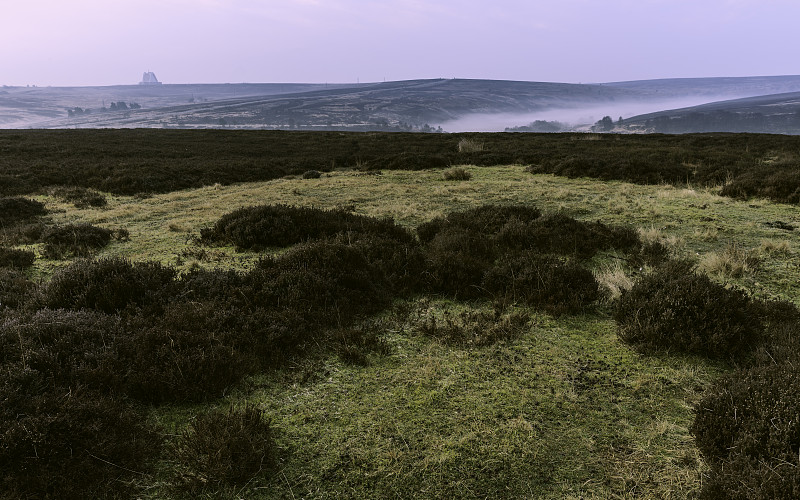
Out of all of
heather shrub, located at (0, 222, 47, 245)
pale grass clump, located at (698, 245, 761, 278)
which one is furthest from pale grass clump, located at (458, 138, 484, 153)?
heather shrub, located at (0, 222, 47, 245)

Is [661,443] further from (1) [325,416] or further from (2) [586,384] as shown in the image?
(1) [325,416]

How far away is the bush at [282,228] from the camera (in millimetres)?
8344

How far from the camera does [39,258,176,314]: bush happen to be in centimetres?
509

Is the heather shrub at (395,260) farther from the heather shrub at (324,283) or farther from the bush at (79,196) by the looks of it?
the bush at (79,196)

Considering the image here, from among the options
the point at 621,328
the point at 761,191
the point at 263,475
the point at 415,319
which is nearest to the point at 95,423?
the point at 263,475

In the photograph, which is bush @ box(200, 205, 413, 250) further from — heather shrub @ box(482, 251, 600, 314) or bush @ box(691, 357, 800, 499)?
bush @ box(691, 357, 800, 499)

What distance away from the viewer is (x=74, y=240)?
28.1 ft

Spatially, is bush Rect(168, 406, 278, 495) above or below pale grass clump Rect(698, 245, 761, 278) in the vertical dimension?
below

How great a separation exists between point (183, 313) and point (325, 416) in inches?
91.3

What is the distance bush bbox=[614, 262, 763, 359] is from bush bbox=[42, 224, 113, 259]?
31.6 ft

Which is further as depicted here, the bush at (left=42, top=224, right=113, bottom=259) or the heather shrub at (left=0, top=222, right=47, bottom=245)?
the heather shrub at (left=0, top=222, right=47, bottom=245)

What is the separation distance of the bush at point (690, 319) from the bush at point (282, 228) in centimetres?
463

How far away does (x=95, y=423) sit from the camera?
2.96m

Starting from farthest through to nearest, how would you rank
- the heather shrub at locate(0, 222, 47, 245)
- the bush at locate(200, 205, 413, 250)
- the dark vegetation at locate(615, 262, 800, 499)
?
the heather shrub at locate(0, 222, 47, 245), the bush at locate(200, 205, 413, 250), the dark vegetation at locate(615, 262, 800, 499)
